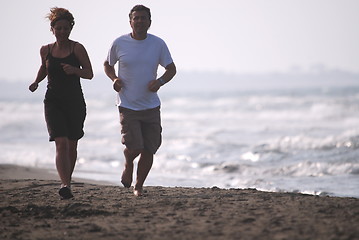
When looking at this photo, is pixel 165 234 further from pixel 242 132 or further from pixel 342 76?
pixel 342 76

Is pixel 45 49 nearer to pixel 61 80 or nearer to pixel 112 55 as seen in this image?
pixel 61 80

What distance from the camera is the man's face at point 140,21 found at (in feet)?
19.9

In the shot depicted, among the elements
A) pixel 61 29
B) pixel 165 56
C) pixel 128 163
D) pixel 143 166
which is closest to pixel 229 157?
pixel 128 163

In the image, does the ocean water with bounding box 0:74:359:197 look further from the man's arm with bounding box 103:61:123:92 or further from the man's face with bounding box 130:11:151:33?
the man's face with bounding box 130:11:151:33

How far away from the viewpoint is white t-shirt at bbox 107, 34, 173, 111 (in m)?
6.12

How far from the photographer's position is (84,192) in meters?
6.80

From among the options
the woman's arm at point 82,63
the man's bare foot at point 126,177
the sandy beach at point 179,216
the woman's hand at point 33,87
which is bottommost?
the sandy beach at point 179,216

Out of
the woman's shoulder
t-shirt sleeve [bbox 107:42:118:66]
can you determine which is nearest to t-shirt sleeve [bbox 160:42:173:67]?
t-shirt sleeve [bbox 107:42:118:66]

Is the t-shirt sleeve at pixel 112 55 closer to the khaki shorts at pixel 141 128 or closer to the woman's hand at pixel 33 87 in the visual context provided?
the khaki shorts at pixel 141 128

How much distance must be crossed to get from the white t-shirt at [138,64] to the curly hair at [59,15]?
417 mm

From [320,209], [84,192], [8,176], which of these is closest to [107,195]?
[84,192]

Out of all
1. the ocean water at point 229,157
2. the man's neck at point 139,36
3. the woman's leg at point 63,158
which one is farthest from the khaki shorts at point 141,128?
the ocean water at point 229,157

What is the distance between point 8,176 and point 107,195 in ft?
9.42

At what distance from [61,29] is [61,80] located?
42 centimetres
